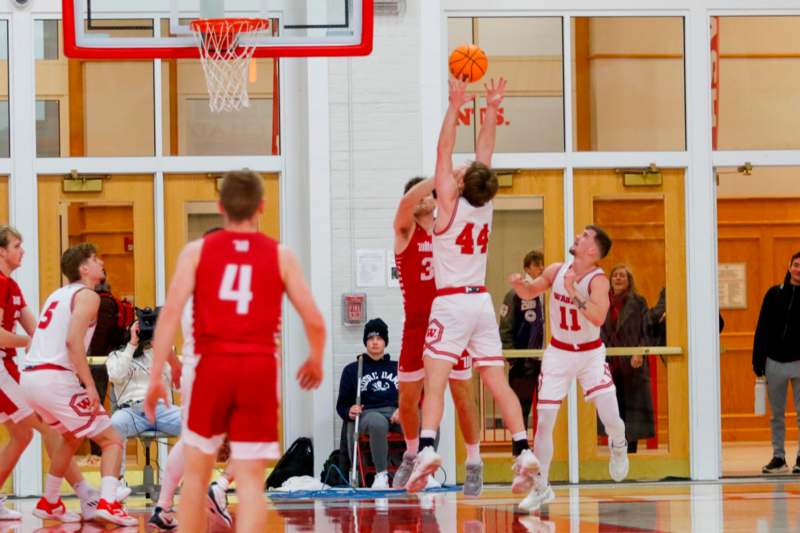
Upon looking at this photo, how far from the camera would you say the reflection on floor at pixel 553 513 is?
9117mm

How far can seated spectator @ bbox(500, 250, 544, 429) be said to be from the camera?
13.4 meters


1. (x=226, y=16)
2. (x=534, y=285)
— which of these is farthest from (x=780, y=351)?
(x=226, y=16)

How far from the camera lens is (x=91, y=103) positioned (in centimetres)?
1322

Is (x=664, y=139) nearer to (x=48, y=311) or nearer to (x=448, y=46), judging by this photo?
(x=448, y=46)

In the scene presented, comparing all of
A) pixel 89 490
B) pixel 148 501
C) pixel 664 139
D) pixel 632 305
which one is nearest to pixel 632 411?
pixel 632 305

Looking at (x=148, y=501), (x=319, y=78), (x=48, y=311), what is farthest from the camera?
(x=319, y=78)

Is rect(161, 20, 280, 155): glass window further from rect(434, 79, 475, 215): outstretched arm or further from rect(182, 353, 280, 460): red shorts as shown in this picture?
rect(182, 353, 280, 460): red shorts

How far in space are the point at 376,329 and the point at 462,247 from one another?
12.1 feet

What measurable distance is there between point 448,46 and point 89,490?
18.2 feet

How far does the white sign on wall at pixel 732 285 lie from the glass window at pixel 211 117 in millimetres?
6491

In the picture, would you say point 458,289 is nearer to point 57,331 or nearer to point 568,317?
point 568,317

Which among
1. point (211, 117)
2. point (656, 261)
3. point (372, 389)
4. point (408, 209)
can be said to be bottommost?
point (372, 389)

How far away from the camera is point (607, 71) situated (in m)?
13.6

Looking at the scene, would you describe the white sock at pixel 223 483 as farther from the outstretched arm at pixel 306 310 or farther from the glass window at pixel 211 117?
the glass window at pixel 211 117
